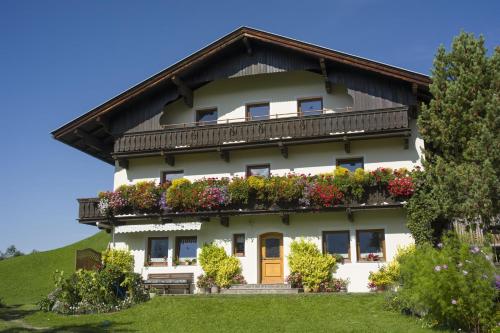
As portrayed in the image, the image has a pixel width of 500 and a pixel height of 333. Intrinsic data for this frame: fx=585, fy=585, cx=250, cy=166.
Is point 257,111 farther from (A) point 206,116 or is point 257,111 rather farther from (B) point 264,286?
(B) point 264,286

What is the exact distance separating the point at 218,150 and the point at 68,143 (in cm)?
760

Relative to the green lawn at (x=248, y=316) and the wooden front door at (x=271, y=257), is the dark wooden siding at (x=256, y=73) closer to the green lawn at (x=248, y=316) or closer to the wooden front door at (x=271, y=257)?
the wooden front door at (x=271, y=257)

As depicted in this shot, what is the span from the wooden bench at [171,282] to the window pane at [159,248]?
102 cm

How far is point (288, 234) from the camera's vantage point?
23.2 m

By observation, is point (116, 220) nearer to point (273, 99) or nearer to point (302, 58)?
point (273, 99)

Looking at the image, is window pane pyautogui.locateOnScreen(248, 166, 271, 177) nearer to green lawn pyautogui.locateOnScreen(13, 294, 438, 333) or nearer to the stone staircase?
A: the stone staircase

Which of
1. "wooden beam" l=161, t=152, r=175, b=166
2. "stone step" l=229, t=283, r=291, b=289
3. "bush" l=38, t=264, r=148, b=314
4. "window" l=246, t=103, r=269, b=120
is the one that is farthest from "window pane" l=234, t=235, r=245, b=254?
"window" l=246, t=103, r=269, b=120

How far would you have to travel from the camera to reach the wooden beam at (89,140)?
85.1 ft

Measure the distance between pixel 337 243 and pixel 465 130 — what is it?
757 cm

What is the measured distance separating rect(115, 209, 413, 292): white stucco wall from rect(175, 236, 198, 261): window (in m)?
0.22

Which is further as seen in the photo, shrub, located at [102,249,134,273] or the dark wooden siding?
shrub, located at [102,249,134,273]

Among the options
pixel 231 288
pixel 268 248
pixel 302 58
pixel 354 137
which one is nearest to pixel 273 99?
pixel 302 58

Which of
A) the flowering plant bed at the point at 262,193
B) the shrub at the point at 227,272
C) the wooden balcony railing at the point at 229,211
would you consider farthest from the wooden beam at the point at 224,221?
the shrub at the point at 227,272

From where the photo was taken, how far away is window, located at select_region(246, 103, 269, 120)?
82.6 ft
